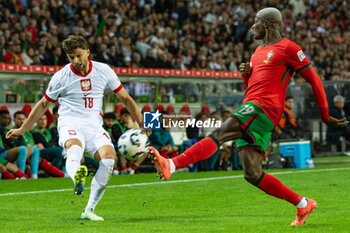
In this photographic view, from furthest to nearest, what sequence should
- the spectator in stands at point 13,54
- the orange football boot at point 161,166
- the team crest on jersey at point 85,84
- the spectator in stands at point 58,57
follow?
the spectator in stands at point 58,57
the spectator in stands at point 13,54
the team crest on jersey at point 85,84
the orange football boot at point 161,166

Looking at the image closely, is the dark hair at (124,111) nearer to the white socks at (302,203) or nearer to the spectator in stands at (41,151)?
the spectator in stands at (41,151)

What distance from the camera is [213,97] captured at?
637 inches

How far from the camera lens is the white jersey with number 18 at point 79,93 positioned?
23.3 ft

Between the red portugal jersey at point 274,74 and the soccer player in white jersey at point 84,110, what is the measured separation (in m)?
1.52

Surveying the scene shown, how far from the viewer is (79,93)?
7.12 m

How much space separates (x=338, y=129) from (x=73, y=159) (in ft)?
39.7

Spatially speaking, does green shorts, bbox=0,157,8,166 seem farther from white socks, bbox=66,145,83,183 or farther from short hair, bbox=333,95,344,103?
short hair, bbox=333,95,344,103

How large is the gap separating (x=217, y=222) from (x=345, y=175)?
6.89 metres

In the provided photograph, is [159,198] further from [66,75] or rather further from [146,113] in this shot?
[146,113]

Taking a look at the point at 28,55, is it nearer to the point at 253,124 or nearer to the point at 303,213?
the point at 253,124

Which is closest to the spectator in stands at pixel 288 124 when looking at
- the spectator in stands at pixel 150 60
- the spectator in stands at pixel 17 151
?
the spectator in stands at pixel 150 60

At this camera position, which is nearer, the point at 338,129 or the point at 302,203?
the point at 302,203

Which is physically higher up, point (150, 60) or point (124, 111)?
point (150, 60)

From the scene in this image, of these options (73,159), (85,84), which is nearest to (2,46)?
(85,84)
